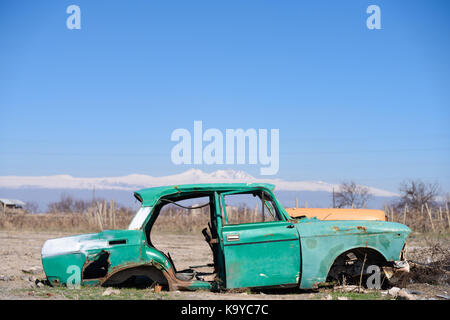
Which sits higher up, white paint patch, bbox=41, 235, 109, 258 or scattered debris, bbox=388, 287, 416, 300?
white paint patch, bbox=41, 235, 109, 258

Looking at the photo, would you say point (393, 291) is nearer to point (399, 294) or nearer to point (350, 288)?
point (399, 294)

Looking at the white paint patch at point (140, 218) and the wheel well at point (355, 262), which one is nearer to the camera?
the white paint patch at point (140, 218)

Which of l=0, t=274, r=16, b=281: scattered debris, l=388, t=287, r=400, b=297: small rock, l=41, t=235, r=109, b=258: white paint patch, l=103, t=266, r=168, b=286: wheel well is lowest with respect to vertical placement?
l=0, t=274, r=16, b=281: scattered debris

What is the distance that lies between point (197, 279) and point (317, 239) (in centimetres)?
196

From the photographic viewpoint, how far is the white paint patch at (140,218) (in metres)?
6.68

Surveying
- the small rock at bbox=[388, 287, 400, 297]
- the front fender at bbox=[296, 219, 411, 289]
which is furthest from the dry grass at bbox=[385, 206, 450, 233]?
the front fender at bbox=[296, 219, 411, 289]

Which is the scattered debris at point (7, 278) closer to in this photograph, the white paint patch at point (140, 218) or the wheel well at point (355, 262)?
the white paint patch at point (140, 218)

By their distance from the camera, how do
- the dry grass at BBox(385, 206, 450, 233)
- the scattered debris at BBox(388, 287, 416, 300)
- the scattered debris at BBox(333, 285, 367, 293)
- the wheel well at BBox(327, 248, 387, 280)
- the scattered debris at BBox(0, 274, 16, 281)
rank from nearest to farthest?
the scattered debris at BBox(388, 287, 416, 300), the scattered debris at BBox(333, 285, 367, 293), the wheel well at BBox(327, 248, 387, 280), the scattered debris at BBox(0, 274, 16, 281), the dry grass at BBox(385, 206, 450, 233)

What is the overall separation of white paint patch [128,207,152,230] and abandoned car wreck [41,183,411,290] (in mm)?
15

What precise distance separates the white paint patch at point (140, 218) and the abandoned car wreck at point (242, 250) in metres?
0.01

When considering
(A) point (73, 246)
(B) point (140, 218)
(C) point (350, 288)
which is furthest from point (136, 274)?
(C) point (350, 288)

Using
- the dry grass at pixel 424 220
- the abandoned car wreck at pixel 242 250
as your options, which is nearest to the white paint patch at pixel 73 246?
the abandoned car wreck at pixel 242 250

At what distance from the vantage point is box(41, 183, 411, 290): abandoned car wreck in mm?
6438

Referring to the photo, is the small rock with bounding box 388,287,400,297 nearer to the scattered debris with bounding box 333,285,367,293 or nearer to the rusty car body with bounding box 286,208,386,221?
the scattered debris with bounding box 333,285,367,293
